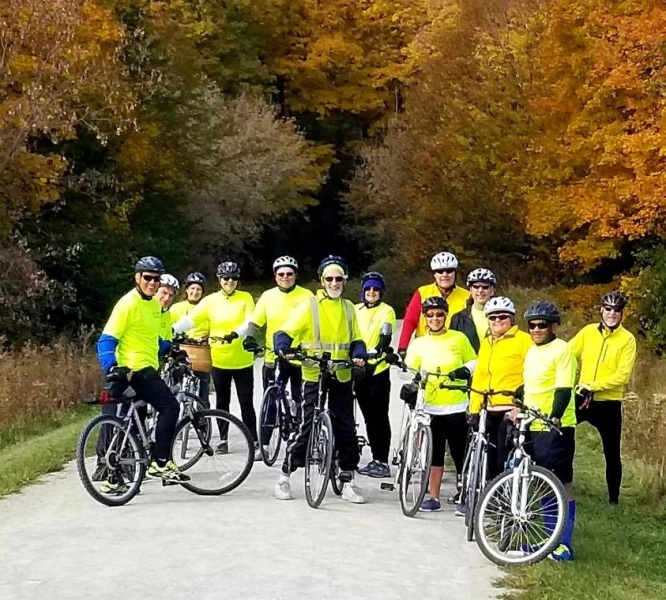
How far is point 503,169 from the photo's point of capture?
34.3 meters

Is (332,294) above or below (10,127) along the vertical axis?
below

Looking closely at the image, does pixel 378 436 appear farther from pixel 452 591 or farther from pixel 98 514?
pixel 452 591

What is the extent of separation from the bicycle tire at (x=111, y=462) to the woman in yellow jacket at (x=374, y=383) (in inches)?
103

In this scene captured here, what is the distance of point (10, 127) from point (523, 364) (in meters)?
Answer: 17.7

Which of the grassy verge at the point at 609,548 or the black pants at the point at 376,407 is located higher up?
the black pants at the point at 376,407

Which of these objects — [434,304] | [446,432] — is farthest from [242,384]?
[434,304]

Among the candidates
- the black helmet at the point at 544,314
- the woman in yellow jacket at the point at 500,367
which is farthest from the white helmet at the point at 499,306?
the black helmet at the point at 544,314

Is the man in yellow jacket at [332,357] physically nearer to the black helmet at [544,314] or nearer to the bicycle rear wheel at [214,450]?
the bicycle rear wheel at [214,450]

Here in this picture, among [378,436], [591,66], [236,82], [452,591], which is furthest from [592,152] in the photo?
[236,82]

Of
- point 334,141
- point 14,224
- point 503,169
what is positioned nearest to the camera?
point 14,224

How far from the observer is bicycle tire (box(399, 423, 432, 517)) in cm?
980

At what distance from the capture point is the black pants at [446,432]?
10.2 m

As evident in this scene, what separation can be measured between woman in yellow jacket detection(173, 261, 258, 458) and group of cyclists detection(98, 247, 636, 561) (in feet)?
1.35

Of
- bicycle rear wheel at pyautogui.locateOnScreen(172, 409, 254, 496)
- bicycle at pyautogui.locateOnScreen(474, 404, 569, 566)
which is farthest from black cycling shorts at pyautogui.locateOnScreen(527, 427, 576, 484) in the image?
bicycle rear wheel at pyautogui.locateOnScreen(172, 409, 254, 496)
